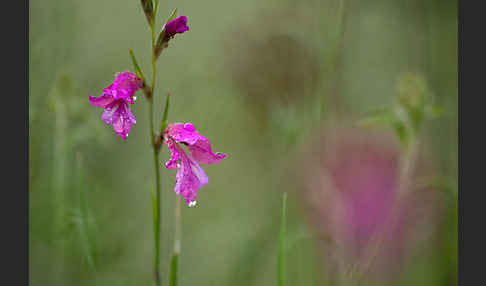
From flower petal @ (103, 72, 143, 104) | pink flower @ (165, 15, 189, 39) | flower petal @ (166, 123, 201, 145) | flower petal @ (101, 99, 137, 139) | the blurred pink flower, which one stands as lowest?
the blurred pink flower

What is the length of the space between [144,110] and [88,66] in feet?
1.11

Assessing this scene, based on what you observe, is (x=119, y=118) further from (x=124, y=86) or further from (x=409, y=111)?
(x=409, y=111)

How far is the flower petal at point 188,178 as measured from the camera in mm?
819

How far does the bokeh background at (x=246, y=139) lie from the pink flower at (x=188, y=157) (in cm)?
40

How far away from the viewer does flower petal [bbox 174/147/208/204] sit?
32.3 inches

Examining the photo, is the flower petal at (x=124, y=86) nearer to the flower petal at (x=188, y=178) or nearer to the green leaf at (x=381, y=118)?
the flower petal at (x=188, y=178)

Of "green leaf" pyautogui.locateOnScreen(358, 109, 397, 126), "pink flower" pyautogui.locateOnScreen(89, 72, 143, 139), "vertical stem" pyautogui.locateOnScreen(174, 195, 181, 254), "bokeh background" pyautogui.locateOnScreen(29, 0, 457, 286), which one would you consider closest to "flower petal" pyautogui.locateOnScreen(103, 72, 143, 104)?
"pink flower" pyautogui.locateOnScreen(89, 72, 143, 139)

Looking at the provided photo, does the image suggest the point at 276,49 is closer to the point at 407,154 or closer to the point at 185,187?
the point at 407,154

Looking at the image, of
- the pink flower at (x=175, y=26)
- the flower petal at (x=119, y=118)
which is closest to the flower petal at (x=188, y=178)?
the flower petal at (x=119, y=118)

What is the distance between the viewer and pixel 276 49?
5.58 feet

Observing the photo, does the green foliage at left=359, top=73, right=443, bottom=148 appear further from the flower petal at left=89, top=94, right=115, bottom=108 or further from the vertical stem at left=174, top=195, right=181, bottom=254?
the flower petal at left=89, top=94, right=115, bottom=108

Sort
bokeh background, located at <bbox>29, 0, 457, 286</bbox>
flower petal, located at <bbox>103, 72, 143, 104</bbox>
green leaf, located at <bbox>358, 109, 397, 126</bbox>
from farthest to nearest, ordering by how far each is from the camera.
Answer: bokeh background, located at <bbox>29, 0, 457, 286</bbox>
green leaf, located at <bbox>358, 109, 397, 126</bbox>
flower petal, located at <bbox>103, 72, 143, 104</bbox>

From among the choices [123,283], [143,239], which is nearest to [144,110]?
[143,239]

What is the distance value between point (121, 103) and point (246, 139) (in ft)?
3.88
